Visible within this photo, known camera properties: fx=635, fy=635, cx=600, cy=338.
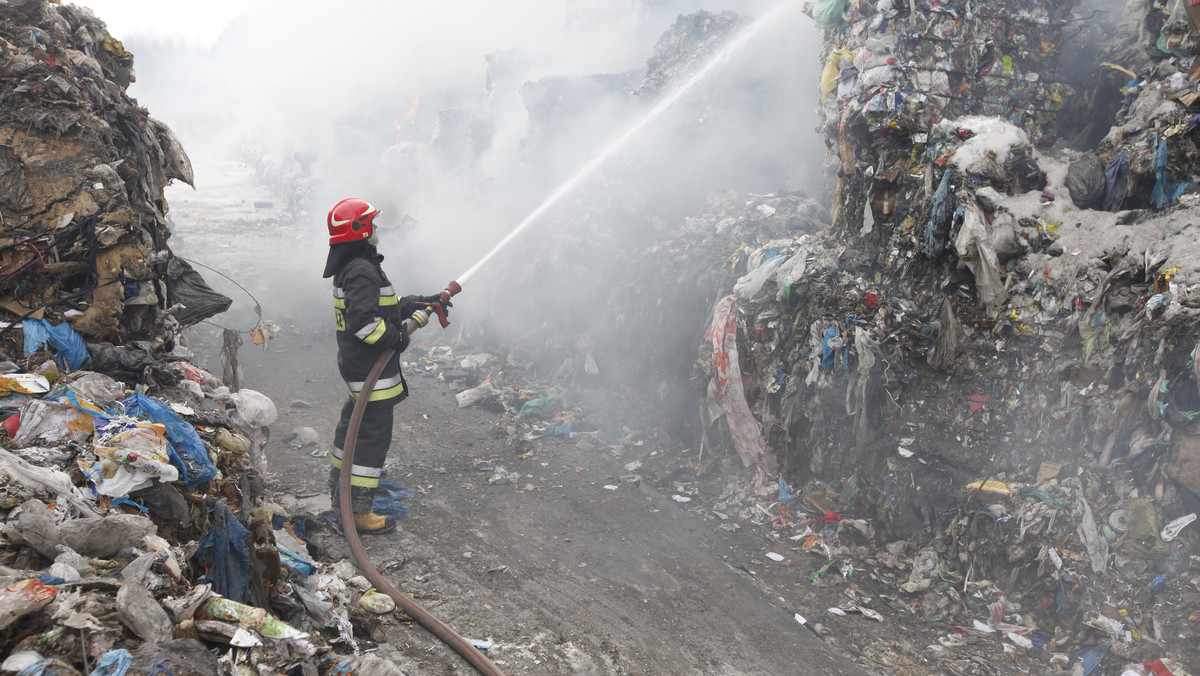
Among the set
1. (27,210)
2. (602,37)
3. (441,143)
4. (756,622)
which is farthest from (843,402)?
(602,37)

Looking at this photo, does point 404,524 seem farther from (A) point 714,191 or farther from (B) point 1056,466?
(A) point 714,191

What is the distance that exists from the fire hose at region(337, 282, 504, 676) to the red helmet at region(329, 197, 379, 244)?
2.08 feet

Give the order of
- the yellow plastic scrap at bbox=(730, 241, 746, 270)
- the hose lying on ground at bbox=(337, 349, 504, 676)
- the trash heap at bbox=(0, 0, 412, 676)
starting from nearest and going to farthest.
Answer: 1. the trash heap at bbox=(0, 0, 412, 676)
2. the hose lying on ground at bbox=(337, 349, 504, 676)
3. the yellow plastic scrap at bbox=(730, 241, 746, 270)

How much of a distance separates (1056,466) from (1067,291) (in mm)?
1093

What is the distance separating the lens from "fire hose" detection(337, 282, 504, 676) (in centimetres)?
277

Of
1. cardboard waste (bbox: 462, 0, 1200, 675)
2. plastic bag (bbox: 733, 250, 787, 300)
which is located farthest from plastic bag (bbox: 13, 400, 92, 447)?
plastic bag (bbox: 733, 250, 787, 300)

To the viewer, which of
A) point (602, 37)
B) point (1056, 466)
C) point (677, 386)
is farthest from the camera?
point (602, 37)

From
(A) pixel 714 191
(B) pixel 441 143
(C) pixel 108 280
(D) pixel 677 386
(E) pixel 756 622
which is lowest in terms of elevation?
(E) pixel 756 622

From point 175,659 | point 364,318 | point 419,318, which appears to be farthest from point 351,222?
point 175,659

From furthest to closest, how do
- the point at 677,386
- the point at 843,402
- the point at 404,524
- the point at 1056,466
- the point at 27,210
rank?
the point at 677,386 < the point at 843,402 < the point at 404,524 < the point at 1056,466 < the point at 27,210

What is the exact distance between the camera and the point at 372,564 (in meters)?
3.50

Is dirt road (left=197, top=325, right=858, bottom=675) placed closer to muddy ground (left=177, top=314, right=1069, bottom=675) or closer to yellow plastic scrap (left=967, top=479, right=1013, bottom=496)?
muddy ground (left=177, top=314, right=1069, bottom=675)

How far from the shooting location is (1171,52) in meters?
4.76

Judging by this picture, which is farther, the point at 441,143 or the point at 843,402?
the point at 441,143
